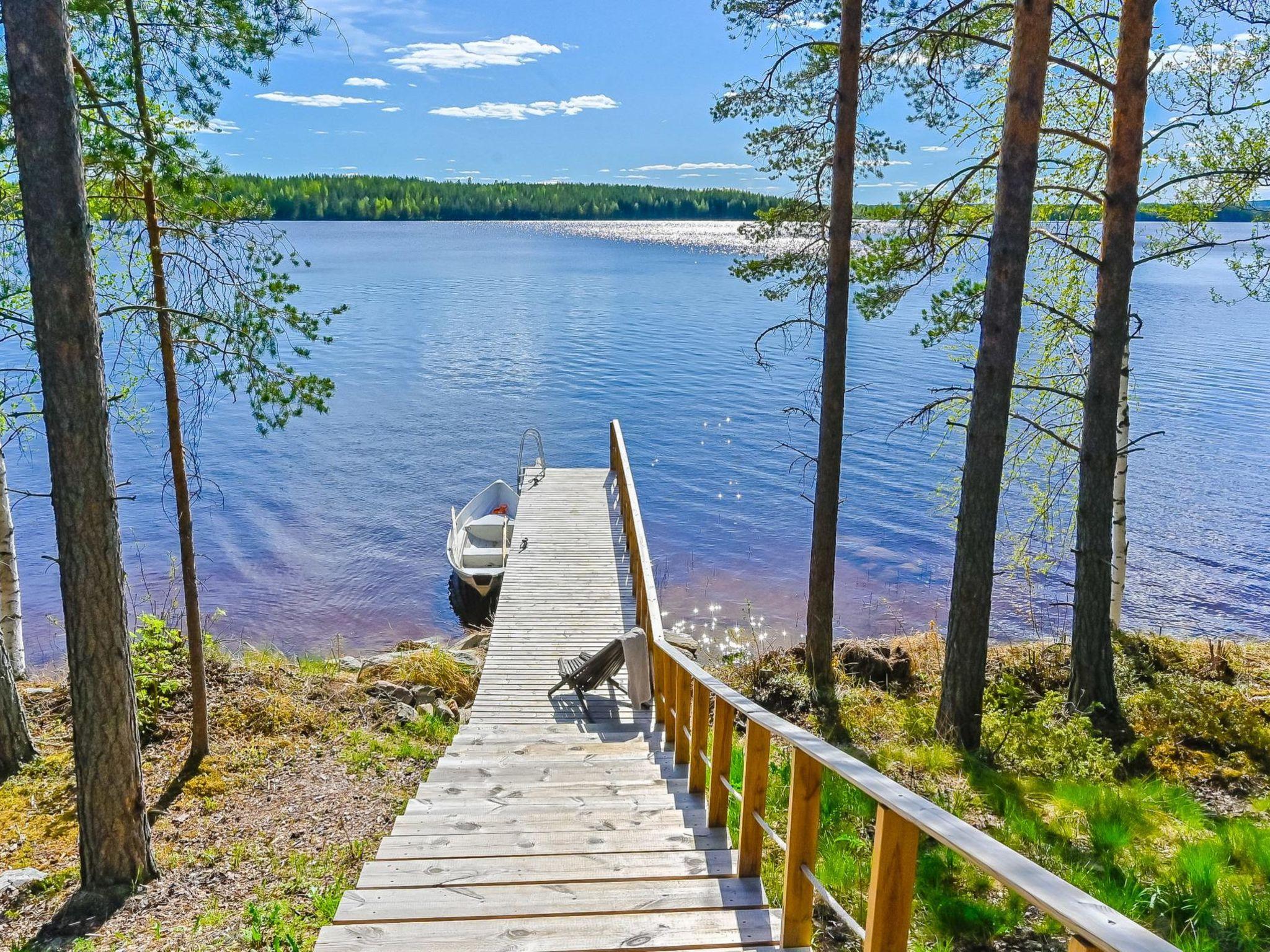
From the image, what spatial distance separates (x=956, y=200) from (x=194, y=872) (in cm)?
951

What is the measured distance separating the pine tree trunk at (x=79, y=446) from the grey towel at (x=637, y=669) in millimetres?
4162

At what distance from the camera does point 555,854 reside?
4.06 m

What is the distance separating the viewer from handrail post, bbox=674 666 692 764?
5.91 meters

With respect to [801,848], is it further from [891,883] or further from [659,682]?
[659,682]

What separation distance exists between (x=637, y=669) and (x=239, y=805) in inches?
140

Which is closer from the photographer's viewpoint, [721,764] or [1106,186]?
[721,764]

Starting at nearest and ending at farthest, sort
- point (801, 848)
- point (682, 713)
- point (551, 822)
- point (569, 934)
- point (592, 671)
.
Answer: point (801, 848) < point (569, 934) < point (551, 822) < point (682, 713) < point (592, 671)

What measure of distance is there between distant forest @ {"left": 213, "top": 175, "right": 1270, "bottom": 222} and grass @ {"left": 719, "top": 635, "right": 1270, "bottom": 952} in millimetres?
115874

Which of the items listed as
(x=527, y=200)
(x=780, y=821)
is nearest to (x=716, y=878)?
(x=780, y=821)

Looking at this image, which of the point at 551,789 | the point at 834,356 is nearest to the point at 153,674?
the point at 551,789

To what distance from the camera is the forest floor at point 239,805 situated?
15.4 ft

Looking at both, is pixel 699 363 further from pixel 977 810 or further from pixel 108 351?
pixel 977 810

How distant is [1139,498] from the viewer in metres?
20.5

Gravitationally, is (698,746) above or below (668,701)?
above
